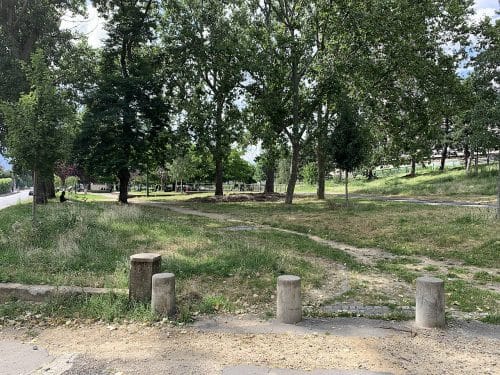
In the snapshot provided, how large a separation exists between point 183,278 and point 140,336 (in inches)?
84.3

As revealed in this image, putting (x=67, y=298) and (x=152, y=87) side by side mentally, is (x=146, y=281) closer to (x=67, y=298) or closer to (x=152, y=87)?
(x=67, y=298)

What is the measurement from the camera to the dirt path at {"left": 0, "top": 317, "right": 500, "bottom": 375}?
15.1ft

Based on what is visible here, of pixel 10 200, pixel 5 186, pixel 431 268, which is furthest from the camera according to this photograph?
pixel 5 186

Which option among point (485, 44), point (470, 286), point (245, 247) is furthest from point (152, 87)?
point (470, 286)

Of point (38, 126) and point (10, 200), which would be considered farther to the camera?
point (10, 200)

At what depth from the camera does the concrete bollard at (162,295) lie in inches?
239

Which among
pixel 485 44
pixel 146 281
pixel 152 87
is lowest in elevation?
pixel 146 281

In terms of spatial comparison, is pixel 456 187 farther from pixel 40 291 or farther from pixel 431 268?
pixel 40 291

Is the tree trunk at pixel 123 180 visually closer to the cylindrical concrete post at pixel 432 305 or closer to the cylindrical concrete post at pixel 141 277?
the cylindrical concrete post at pixel 141 277

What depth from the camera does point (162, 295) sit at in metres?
6.09

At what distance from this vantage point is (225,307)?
652cm

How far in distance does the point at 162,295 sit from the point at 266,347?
1741 millimetres

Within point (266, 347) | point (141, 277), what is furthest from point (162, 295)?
point (266, 347)

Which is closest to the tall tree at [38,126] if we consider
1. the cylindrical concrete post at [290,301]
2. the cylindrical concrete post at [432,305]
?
the cylindrical concrete post at [290,301]
